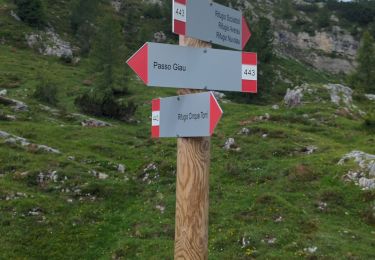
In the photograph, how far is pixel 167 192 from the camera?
2164 cm

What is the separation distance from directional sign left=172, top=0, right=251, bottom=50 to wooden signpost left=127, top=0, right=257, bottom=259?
14 mm

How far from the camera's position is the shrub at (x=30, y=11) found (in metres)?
70.6

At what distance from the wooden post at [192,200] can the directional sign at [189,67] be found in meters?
0.84

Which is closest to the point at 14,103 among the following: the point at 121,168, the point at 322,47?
the point at 121,168

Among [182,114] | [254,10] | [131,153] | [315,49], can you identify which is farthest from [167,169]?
[254,10]

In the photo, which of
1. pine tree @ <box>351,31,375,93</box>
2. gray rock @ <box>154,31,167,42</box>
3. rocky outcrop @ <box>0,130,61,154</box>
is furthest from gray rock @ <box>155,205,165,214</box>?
gray rock @ <box>154,31,167,42</box>

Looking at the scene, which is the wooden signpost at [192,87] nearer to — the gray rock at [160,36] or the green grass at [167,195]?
the green grass at [167,195]

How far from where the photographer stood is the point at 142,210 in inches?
790

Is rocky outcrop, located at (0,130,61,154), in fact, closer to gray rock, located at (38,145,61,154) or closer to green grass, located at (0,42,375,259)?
gray rock, located at (38,145,61,154)

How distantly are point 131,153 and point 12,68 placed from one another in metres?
31.1

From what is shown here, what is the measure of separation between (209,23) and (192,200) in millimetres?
2628

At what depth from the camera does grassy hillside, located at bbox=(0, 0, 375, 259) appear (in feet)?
54.3

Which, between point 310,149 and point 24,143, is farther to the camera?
point 310,149

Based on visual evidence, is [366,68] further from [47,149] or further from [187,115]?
[187,115]
